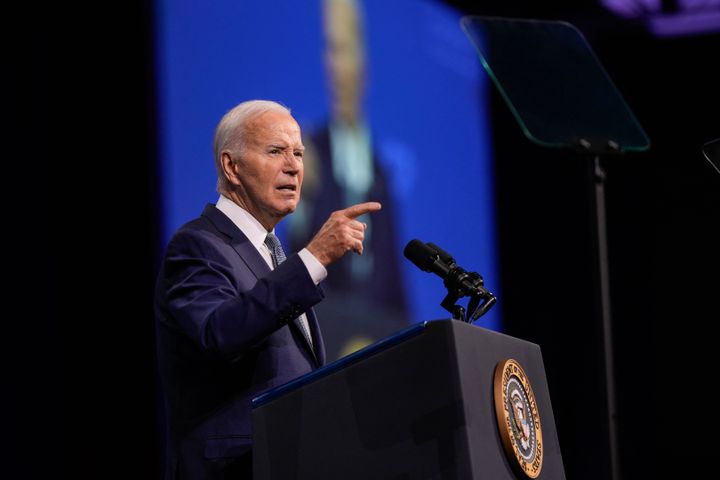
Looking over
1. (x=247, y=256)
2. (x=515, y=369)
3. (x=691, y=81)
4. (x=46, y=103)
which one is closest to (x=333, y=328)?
(x=46, y=103)

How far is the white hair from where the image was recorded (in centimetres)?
232

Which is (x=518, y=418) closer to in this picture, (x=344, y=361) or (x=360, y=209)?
(x=344, y=361)

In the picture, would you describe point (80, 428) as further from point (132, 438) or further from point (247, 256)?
point (247, 256)

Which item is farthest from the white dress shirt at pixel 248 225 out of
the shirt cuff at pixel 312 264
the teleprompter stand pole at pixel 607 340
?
the teleprompter stand pole at pixel 607 340

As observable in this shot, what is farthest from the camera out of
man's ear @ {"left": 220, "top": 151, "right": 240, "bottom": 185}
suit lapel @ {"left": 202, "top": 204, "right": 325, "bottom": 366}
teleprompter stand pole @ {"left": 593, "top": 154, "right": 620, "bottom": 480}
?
teleprompter stand pole @ {"left": 593, "top": 154, "right": 620, "bottom": 480}

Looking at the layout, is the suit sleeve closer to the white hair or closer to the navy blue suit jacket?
the navy blue suit jacket

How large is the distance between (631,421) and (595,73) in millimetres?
3300

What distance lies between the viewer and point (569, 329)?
18.5 feet

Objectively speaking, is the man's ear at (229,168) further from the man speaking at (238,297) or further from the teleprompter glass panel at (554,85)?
the teleprompter glass panel at (554,85)

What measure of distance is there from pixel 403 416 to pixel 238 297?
421 millimetres

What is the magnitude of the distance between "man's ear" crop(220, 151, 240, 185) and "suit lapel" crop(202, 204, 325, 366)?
3.0 inches

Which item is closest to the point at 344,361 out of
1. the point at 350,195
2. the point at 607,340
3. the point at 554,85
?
the point at 607,340

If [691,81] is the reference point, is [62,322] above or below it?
below

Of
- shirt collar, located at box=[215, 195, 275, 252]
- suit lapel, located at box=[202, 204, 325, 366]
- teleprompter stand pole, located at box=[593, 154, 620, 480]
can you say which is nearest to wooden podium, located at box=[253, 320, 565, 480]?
suit lapel, located at box=[202, 204, 325, 366]
